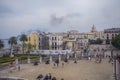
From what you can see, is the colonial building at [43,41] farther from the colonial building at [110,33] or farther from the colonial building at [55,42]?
the colonial building at [110,33]

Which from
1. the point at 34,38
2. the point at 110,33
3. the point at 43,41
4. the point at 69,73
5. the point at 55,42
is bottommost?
the point at 69,73

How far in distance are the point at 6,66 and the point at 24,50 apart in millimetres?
11127

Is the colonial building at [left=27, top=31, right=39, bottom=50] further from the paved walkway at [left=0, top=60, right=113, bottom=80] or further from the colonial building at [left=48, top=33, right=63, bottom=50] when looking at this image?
the paved walkway at [left=0, top=60, right=113, bottom=80]

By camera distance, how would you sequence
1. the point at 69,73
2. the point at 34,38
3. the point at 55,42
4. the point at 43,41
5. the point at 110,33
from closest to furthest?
the point at 69,73 → the point at 34,38 → the point at 43,41 → the point at 55,42 → the point at 110,33

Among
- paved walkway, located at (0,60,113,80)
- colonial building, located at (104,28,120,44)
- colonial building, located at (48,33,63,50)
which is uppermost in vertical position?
colonial building, located at (104,28,120,44)

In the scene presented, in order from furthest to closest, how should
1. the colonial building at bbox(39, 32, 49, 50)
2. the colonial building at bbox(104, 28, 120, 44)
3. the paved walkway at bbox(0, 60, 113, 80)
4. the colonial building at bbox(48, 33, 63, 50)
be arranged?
the colonial building at bbox(104, 28, 120, 44) < the colonial building at bbox(48, 33, 63, 50) < the colonial building at bbox(39, 32, 49, 50) < the paved walkway at bbox(0, 60, 113, 80)

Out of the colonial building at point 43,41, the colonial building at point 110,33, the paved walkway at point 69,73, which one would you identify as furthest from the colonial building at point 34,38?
the paved walkway at point 69,73

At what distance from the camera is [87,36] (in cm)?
3369

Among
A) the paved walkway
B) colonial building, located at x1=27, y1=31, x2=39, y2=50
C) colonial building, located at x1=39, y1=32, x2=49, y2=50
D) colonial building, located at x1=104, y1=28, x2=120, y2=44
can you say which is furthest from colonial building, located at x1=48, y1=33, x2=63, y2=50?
the paved walkway

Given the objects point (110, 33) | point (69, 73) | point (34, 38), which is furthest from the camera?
point (110, 33)

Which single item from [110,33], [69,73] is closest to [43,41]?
[110,33]

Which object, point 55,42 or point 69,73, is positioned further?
point 55,42

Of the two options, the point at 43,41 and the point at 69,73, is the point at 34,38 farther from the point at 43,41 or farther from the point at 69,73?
the point at 69,73

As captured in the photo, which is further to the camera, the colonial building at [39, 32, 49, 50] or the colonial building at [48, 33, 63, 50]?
the colonial building at [48, 33, 63, 50]
